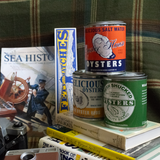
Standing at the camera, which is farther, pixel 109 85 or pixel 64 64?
pixel 64 64

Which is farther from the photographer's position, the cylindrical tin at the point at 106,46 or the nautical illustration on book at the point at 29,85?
the nautical illustration on book at the point at 29,85

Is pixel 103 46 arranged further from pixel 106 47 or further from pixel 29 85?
pixel 29 85

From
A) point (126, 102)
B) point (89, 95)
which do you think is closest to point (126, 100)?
point (126, 102)

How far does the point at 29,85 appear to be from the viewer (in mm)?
842

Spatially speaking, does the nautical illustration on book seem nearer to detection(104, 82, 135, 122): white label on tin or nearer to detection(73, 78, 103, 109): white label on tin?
detection(73, 78, 103, 109): white label on tin

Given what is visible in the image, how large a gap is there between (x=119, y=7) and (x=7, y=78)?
0.52m

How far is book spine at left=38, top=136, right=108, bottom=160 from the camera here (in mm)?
566

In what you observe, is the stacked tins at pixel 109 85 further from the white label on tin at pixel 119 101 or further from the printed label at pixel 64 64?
the printed label at pixel 64 64

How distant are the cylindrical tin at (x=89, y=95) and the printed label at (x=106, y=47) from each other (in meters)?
0.04

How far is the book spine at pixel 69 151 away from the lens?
0.57 metres

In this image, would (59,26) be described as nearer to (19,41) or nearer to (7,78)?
(19,41)

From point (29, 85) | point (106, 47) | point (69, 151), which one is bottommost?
point (69, 151)

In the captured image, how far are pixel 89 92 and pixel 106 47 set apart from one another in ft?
0.47

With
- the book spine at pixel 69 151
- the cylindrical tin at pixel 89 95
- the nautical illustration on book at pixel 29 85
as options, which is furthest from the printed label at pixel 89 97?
the nautical illustration on book at pixel 29 85
